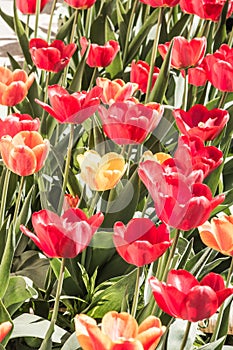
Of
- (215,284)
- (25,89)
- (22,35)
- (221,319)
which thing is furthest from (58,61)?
(215,284)

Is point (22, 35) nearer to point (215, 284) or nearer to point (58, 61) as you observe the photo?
point (58, 61)

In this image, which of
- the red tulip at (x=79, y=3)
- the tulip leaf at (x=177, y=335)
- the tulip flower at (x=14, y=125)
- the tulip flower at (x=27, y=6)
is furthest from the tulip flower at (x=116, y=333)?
the tulip flower at (x=27, y=6)

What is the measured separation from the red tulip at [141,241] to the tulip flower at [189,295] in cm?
6

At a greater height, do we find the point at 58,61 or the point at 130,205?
the point at 58,61

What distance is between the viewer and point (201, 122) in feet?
4.46

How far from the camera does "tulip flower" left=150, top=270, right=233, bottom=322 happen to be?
843 millimetres

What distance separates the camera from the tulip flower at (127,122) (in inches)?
49.5

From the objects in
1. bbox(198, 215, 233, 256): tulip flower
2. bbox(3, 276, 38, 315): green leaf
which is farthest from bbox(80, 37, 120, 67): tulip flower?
bbox(198, 215, 233, 256): tulip flower

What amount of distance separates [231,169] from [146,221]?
2.96 ft

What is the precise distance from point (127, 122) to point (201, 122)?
161 mm

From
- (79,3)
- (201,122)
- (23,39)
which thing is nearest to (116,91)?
(201,122)

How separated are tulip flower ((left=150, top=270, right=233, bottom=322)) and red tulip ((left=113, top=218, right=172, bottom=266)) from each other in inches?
2.2

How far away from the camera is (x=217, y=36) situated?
84.0 inches

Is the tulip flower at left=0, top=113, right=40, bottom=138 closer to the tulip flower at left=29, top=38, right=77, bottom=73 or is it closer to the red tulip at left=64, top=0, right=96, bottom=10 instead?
the tulip flower at left=29, top=38, right=77, bottom=73
